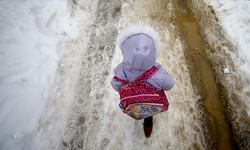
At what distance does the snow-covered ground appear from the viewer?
2537 millimetres

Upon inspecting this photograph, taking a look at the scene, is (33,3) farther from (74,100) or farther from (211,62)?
(211,62)

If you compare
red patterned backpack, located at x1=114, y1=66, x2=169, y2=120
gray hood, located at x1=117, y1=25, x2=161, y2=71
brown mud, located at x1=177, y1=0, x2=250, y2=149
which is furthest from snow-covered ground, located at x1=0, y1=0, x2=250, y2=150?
gray hood, located at x1=117, y1=25, x2=161, y2=71

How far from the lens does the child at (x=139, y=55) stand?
1501 mm

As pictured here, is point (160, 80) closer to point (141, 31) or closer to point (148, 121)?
point (141, 31)

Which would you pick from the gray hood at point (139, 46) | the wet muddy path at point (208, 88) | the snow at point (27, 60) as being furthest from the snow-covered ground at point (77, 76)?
the gray hood at point (139, 46)

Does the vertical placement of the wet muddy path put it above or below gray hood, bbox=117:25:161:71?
below

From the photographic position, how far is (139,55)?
1467mm

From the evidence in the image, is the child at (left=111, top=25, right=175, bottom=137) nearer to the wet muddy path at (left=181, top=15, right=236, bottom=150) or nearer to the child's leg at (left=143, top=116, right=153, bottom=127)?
the child's leg at (left=143, top=116, right=153, bottom=127)

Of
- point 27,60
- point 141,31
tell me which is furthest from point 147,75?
point 27,60

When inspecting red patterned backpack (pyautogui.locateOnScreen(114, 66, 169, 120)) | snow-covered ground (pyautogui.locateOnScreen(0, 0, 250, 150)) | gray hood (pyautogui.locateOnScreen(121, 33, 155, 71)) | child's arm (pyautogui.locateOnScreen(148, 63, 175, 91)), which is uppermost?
gray hood (pyautogui.locateOnScreen(121, 33, 155, 71))

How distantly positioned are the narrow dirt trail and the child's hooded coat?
3.90ft

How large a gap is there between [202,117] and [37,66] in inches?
132

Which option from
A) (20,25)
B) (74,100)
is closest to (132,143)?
(74,100)

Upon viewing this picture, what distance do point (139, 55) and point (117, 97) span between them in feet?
5.33
